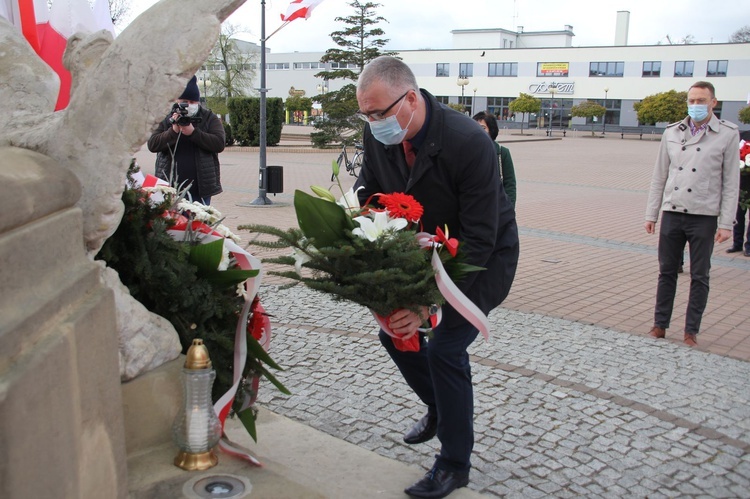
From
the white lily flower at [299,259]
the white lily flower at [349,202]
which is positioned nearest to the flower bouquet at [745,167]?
the white lily flower at [349,202]

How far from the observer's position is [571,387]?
436 cm

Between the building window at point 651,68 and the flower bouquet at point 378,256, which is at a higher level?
the building window at point 651,68

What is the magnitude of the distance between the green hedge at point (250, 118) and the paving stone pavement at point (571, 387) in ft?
68.8

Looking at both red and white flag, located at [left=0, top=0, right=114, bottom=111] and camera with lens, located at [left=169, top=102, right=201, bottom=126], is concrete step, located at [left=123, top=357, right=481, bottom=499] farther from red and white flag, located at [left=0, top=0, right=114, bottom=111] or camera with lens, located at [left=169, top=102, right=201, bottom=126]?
camera with lens, located at [left=169, top=102, right=201, bottom=126]

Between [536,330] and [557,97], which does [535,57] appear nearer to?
[557,97]

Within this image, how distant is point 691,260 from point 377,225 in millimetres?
3699

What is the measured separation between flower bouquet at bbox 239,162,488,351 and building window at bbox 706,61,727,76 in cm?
6359

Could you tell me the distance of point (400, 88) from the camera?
117 inches

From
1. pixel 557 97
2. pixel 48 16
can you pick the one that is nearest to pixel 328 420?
pixel 48 16

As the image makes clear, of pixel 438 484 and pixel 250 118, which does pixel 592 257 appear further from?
pixel 250 118

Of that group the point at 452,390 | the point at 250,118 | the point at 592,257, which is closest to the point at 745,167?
the point at 592,257

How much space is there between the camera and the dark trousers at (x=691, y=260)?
5.39m

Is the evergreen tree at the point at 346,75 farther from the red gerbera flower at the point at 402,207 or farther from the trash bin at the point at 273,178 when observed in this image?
→ the red gerbera flower at the point at 402,207

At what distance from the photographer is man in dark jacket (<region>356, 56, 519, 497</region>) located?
2928 millimetres
